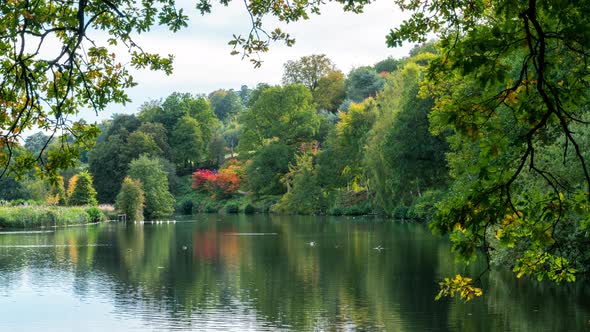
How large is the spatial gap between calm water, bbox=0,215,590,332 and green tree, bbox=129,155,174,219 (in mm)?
26180

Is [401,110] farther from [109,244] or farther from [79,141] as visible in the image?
[79,141]

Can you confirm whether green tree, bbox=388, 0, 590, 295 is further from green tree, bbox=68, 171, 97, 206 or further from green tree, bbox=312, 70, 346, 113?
green tree, bbox=312, 70, 346, 113

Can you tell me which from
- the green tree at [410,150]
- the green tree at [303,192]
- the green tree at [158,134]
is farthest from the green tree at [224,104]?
the green tree at [410,150]

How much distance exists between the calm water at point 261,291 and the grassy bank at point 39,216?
13040 mm

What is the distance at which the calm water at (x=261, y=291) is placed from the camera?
47.4 feet

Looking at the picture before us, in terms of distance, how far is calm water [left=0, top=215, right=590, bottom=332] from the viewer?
1445 centimetres

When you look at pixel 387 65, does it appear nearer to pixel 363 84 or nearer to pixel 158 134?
pixel 363 84

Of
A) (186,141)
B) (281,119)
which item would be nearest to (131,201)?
(281,119)

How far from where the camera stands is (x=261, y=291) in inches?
720

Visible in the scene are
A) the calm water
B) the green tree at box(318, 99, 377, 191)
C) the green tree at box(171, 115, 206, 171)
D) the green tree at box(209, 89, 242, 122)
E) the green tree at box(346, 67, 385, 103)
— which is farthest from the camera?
the green tree at box(209, 89, 242, 122)

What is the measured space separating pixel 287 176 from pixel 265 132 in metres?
7.04

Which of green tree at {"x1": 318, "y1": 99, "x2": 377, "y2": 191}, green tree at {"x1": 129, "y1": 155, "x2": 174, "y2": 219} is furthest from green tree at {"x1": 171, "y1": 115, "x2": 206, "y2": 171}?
green tree at {"x1": 318, "y1": 99, "x2": 377, "y2": 191}

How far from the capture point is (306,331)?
13.6 m

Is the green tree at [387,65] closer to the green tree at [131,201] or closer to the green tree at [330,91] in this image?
the green tree at [330,91]
